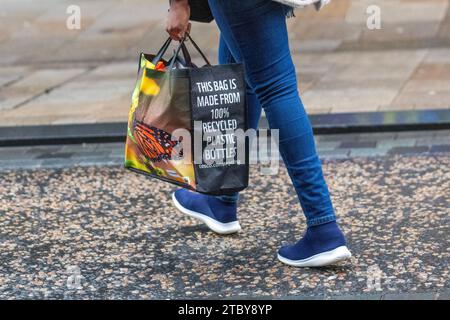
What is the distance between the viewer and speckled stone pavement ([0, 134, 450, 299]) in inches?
172

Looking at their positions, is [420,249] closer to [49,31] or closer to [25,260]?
[25,260]

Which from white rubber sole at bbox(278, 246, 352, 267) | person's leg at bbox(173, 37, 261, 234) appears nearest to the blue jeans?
white rubber sole at bbox(278, 246, 352, 267)

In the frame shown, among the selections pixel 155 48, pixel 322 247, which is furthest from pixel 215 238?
pixel 155 48

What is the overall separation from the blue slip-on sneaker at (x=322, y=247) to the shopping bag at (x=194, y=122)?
35 centimetres

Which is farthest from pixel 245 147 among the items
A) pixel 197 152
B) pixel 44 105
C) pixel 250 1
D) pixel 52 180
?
pixel 44 105

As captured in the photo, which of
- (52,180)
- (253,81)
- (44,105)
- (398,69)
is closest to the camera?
(253,81)

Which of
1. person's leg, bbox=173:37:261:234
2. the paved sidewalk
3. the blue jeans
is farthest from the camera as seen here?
the paved sidewalk

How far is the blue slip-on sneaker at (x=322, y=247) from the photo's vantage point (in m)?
4.43

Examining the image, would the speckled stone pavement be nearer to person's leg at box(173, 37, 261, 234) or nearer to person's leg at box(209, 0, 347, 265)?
person's leg at box(173, 37, 261, 234)

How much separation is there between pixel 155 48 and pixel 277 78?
6.65 m

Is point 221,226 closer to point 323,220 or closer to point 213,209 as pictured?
point 213,209

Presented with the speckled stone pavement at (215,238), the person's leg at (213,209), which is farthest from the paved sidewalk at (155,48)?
the person's leg at (213,209)
